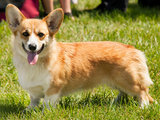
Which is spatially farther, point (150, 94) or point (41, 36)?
point (150, 94)

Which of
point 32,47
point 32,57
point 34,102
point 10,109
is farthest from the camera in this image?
point 34,102

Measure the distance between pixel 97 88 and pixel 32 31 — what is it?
3.54 feet

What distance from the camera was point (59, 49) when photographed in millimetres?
2791

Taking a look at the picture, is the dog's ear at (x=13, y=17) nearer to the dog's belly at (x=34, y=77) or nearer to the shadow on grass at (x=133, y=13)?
the dog's belly at (x=34, y=77)

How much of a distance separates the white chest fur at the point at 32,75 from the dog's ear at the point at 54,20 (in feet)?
1.23

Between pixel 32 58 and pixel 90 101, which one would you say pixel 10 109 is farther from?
pixel 90 101

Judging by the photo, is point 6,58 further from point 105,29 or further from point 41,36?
point 105,29

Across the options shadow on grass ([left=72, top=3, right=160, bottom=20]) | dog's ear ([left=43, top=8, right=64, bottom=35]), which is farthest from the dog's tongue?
shadow on grass ([left=72, top=3, right=160, bottom=20])

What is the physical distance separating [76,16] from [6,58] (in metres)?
2.35

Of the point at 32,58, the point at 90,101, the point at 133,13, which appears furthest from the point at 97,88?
the point at 133,13

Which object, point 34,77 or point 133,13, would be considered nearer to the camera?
point 34,77

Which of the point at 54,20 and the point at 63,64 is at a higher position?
the point at 54,20

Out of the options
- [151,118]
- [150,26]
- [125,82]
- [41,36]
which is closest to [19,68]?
[41,36]

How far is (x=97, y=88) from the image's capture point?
126 inches
